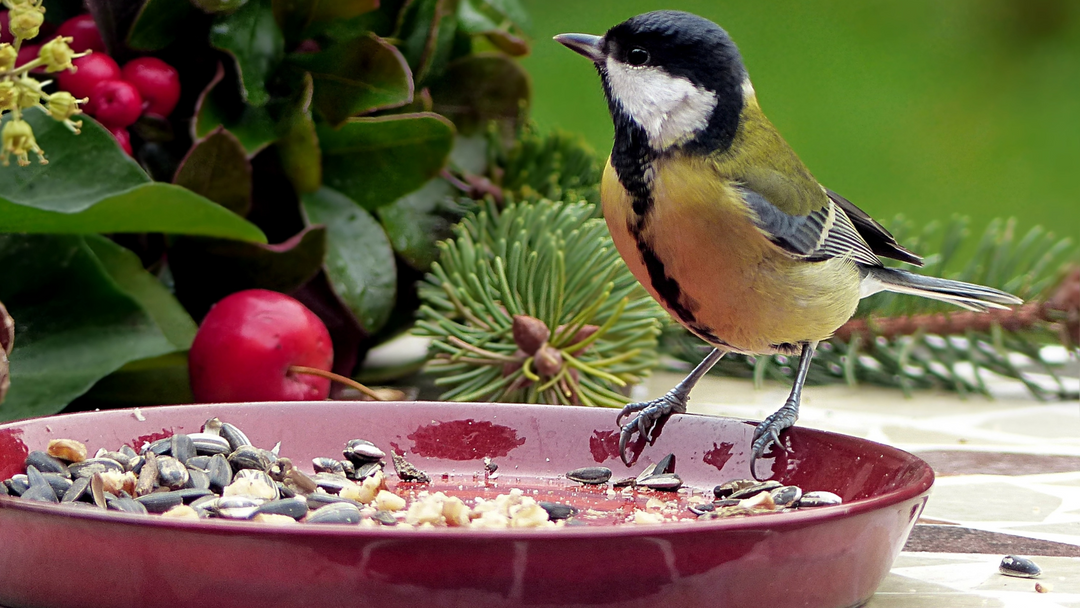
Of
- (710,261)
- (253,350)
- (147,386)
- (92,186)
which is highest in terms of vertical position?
(710,261)

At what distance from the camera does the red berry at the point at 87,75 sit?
1.21 metres

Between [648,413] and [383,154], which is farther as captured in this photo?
[383,154]

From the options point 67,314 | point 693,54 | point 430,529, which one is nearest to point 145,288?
point 67,314

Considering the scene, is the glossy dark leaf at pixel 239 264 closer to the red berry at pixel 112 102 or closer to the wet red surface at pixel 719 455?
the red berry at pixel 112 102

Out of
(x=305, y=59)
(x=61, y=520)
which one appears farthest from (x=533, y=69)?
(x=61, y=520)

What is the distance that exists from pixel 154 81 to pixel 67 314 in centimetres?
28

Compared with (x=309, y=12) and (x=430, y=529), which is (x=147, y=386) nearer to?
(x=309, y=12)

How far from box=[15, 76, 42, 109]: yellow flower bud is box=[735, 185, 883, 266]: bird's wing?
59 centimetres

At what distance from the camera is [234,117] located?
136cm

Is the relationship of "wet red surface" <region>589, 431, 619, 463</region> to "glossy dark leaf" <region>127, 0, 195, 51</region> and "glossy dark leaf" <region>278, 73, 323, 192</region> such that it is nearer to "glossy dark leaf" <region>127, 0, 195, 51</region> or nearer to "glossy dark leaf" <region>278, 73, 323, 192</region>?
"glossy dark leaf" <region>278, 73, 323, 192</region>

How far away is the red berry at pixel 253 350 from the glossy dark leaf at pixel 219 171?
13cm

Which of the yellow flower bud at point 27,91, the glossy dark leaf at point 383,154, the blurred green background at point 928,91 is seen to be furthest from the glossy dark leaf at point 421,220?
the blurred green background at point 928,91

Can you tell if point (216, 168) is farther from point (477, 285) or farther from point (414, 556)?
point (414, 556)

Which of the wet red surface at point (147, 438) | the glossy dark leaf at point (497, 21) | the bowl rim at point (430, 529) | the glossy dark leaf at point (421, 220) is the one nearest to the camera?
the bowl rim at point (430, 529)
